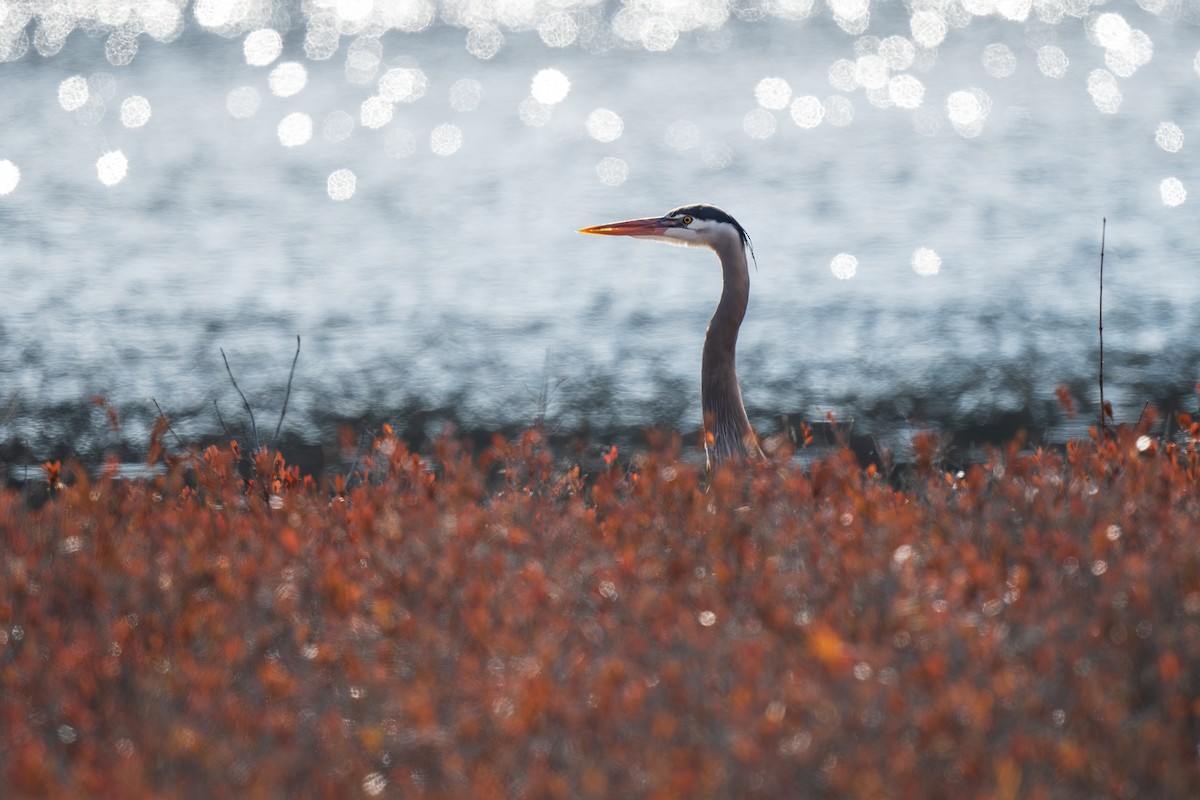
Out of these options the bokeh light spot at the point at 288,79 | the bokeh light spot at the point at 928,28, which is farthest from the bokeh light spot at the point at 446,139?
the bokeh light spot at the point at 928,28

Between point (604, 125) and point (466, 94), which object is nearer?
point (604, 125)

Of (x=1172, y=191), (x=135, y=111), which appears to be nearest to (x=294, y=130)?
(x=135, y=111)

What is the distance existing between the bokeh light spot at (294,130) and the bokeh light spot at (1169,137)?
15.8m

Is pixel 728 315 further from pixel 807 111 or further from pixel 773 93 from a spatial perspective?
pixel 773 93

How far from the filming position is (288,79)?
117ft

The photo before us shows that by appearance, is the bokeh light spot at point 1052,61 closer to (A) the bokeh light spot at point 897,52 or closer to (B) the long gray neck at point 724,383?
(A) the bokeh light spot at point 897,52

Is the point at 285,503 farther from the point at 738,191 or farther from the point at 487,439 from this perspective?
the point at 738,191

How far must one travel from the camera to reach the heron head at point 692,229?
802cm

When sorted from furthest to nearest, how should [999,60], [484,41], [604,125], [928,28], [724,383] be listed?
1. [928,28]
2. [484,41]
3. [999,60]
4. [604,125]
5. [724,383]

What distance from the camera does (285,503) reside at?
551 cm

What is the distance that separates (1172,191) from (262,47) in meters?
26.1

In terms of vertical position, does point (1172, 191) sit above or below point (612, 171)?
above

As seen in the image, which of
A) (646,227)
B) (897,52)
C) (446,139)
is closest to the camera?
(646,227)

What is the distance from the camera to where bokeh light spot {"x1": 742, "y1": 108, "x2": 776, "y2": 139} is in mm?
28578
